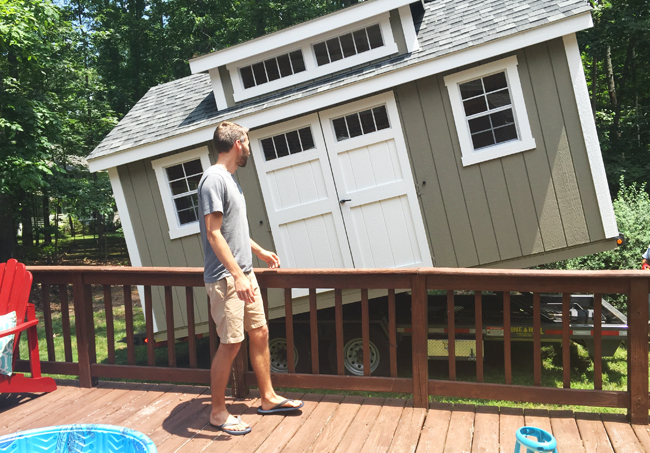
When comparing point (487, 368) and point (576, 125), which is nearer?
point (576, 125)

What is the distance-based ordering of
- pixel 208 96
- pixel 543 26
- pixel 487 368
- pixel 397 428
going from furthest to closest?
pixel 208 96, pixel 487 368, pixel 543 26, pixel 397 428

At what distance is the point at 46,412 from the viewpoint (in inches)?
152

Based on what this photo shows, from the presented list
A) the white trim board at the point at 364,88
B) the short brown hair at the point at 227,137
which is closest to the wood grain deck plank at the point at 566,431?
the short brown hair at the point at 227,137

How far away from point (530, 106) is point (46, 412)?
5550 mm

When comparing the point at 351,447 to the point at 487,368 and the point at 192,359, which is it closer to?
the point at 192,359

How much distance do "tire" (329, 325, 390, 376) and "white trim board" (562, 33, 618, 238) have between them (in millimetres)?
2799

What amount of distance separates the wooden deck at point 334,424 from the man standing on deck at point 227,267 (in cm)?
23

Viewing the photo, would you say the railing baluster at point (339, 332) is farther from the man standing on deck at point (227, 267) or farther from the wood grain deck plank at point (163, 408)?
the wood grain deck plank at point (163, 408)

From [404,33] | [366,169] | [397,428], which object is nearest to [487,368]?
[366,169]

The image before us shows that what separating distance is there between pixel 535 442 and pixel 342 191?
447cm

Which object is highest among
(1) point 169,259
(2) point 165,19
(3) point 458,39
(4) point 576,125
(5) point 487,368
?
(2) point 165,19

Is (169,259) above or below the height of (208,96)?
below

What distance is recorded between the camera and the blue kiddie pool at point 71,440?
292 cm

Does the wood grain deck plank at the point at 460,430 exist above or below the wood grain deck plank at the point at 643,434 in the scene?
above
